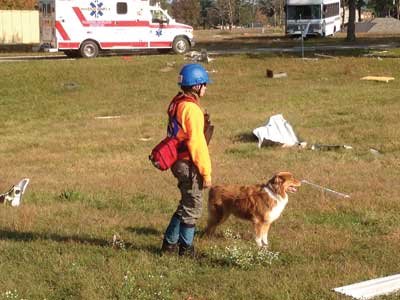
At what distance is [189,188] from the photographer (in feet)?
19.6

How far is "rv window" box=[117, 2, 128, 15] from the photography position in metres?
31.9

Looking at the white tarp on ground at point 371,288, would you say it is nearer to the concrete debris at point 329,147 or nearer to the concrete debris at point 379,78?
the concrete debris at point 329,147

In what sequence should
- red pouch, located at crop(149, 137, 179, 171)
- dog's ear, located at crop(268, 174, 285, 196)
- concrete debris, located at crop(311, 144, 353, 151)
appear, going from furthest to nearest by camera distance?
concrete debris, located at crop(311, 144, 353, 151) → dog's ear, located at crop(268, 174, 285, 196) → red pouch, located at crop(149, 137, 179, 171)

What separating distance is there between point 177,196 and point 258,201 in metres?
2.51

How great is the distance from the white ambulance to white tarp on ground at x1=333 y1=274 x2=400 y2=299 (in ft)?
89.0

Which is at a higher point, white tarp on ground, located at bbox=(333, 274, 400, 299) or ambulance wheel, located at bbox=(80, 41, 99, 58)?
ambulance wheel, located at bbox=(80, 41, 99, 58)

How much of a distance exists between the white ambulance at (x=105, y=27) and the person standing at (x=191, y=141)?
25964 millimetres

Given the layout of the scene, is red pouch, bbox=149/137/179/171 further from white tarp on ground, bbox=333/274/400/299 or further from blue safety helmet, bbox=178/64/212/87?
white tarp on ground, bbox=333/274/400/299

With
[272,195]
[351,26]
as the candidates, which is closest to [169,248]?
[272,195]

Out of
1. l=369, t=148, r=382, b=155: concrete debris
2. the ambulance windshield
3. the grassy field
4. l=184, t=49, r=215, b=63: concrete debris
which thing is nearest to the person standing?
the grassy field

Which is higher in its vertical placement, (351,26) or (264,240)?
(351,26)

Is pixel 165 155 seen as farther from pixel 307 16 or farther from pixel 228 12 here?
pixel 228 12

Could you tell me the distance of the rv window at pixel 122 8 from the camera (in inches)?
1254

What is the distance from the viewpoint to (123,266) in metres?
6.04
